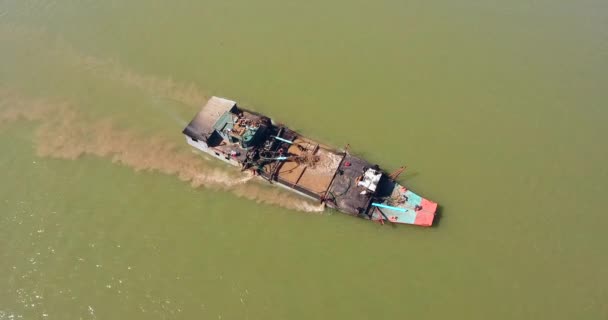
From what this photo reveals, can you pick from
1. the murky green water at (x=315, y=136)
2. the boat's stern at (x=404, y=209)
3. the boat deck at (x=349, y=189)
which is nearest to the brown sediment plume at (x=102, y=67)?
the murky green water at (x=315, y=136)

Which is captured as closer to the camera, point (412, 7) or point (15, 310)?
point (15, 310)

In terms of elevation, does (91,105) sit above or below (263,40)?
below

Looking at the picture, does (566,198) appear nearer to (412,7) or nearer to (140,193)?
(412,7)

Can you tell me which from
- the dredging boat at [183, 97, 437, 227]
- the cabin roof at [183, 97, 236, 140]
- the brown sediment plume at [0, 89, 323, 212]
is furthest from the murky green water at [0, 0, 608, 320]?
the cabin roof at [183, 97, 236, 140]

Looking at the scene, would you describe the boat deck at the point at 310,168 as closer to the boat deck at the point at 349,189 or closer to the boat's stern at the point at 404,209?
the boat deck at the point at 349,189

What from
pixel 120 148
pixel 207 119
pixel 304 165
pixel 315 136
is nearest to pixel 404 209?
pixel 304 165

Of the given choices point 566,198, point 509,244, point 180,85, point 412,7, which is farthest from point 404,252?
point 412,7
